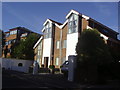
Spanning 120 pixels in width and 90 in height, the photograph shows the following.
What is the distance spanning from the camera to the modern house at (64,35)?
3080 cm

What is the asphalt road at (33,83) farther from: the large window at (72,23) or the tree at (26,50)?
the tree at (26,50)

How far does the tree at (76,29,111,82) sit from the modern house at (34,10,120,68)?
411 inches

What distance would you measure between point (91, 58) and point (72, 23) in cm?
1658

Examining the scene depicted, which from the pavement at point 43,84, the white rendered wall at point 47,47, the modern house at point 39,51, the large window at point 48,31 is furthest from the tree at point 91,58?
the modern house at point 39,51

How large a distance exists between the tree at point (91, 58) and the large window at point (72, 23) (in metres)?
13.7

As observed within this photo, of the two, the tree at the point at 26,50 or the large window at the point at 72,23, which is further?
the tree at the point at 26,50

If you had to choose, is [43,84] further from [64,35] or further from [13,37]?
[13,37]

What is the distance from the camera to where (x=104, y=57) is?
55.3ft

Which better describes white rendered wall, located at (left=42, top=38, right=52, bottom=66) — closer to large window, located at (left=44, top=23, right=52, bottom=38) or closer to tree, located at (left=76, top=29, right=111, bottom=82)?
large window, located at (left=44, top=23, right=52, bottom=38)

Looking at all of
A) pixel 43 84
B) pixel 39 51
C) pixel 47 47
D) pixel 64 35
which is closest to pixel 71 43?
pixel 64 35

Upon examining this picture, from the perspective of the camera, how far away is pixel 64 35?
33562 millimetres

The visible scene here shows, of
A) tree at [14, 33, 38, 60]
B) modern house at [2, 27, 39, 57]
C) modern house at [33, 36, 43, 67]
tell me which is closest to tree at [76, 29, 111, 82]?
modern house at [33, 36, 43, 67]

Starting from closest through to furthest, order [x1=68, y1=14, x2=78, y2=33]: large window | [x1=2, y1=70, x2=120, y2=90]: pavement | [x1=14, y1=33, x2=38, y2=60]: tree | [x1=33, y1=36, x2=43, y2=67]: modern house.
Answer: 1. [x1=2, y1=70, x2=120, y2=90]: pavement
2. [x1=68, y1=14, x2=78, y2=33]: large window
3. [x1=33, y1=36, x2=43, y2=67]: modern house
4. [x1=14, y1=33, x2=38, y2=60]: tree

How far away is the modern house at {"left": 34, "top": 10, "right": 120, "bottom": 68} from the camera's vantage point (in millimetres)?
30797
